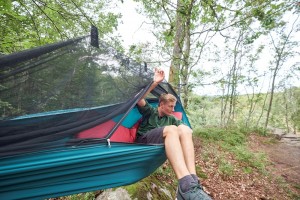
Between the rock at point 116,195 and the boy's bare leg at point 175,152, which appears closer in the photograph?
the boy's bare leg at point 175,152

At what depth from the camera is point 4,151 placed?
908 mm

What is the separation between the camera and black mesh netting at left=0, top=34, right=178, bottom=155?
1.01 meters

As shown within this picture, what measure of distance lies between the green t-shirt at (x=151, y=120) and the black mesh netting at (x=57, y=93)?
0.30 m

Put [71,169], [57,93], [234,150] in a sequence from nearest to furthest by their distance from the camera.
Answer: [71,169]
[57,93]
[234,150]

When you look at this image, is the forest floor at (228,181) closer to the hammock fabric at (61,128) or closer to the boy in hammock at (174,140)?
the boy in hammock at (174,140)

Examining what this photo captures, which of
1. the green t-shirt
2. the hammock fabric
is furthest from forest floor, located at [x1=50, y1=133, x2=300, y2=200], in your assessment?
the hammock fabric

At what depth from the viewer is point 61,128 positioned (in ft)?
3.57

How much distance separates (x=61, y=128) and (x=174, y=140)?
682 millimetres

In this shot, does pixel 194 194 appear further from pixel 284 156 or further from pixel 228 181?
pixel 284 156

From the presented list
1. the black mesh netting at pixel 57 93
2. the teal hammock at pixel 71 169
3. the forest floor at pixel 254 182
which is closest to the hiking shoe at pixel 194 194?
the teal hammock at pixel 71 169

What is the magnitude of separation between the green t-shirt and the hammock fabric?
41 cm

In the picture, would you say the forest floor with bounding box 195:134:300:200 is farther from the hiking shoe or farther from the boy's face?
the hiking shoe

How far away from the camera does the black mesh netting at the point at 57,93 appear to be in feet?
3.32

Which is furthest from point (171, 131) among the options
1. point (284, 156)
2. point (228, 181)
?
point (284, 156)
